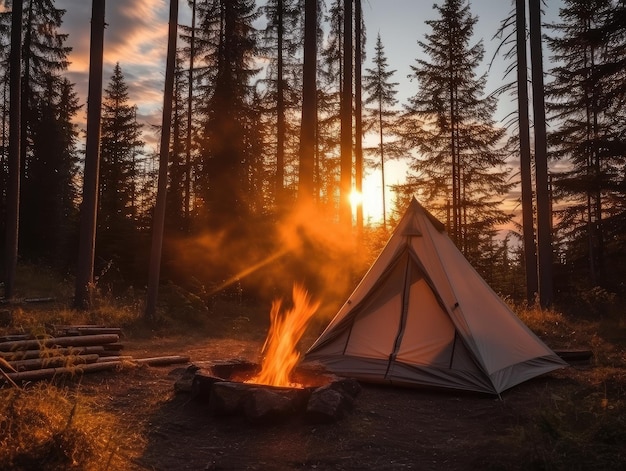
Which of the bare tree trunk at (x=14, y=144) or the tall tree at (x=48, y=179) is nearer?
the bare tree trunk at (x=14, y=144)

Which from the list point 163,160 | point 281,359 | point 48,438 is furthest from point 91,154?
point 48,438

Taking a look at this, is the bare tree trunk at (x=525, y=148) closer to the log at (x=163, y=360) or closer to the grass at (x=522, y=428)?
the grass at (x=522, y=428)

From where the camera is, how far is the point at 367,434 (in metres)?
5.52

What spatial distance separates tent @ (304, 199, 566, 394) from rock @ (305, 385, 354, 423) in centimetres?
184

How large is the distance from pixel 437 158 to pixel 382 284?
57.7 ft

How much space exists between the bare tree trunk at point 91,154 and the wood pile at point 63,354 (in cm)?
482

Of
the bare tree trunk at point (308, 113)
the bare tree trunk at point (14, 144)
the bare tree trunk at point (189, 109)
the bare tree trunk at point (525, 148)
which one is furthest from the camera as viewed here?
the bare tree trunk at point (189, 109)

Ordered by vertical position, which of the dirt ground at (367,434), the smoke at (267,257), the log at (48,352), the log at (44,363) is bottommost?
the dirt ground at (367,434)

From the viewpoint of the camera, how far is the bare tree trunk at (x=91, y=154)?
1343 centimetres

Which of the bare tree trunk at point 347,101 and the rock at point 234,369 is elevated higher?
the bare tree trunk at point 347,101

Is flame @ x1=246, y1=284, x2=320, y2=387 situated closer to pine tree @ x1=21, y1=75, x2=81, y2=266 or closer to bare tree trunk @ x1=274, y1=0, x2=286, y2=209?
bare tree trunk @ x1=274, y1=0, x2=286, y2=209

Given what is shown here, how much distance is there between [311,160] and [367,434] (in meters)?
8.35

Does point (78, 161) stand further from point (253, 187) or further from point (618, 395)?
point (618, 395)

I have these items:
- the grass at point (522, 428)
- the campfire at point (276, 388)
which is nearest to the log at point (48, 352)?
the grass at point (522, 428)
